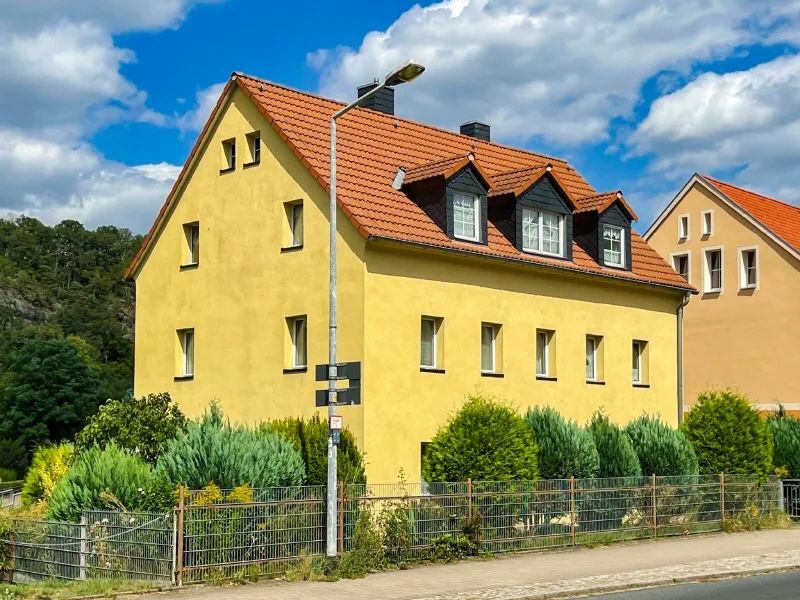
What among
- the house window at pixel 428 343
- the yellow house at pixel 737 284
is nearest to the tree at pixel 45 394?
the yellow house at pixel 737 284

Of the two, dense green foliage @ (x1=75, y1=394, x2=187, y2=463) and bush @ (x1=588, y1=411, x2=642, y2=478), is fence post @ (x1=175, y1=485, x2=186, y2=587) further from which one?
bush @ (x1=588, y1=411, x2=642, y2=478)

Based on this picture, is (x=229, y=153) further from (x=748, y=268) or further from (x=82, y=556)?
(x=748, y=268)

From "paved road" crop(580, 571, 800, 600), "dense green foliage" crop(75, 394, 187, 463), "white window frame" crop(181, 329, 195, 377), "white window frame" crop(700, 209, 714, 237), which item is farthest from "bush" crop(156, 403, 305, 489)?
"white window frame" crop(700, 209, 714, 237)

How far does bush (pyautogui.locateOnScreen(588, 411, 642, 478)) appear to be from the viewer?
83.4 feet

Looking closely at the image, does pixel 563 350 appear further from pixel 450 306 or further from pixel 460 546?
pixel 460 546

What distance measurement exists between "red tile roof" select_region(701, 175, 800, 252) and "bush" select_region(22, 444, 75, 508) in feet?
88.8

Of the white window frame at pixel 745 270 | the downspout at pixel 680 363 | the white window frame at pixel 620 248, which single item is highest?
the white window frame at pixel 745 270

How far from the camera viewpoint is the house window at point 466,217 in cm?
2656

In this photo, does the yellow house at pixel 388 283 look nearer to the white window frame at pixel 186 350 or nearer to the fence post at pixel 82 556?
the white window frame at pixel 186 350

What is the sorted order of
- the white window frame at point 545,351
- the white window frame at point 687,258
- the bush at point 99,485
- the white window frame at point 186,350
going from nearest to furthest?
the bush at point 99,485, the white window frame at point 545,351, the white window frame at point 186,350, the white window frame at point 687,258

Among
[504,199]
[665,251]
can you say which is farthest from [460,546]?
[665,251]

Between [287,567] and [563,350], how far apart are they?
12730 millimetres

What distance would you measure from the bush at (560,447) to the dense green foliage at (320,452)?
4.81 m

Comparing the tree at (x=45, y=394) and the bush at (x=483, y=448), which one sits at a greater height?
the tree at (x=45, y=394)
